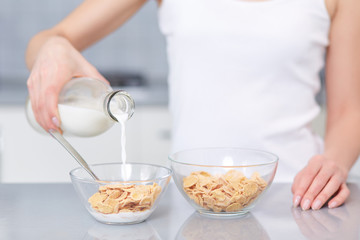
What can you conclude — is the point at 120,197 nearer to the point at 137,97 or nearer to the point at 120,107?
the point at 120,107

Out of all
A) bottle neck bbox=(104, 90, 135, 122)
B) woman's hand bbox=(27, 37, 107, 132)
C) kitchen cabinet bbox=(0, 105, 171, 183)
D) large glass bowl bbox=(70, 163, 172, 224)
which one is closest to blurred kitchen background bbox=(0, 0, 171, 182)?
kitchen cabinet bbox=(0, 105, 171, 183)

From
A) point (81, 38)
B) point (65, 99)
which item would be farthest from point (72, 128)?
point (81, 38)

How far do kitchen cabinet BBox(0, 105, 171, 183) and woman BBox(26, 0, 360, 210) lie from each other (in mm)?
814

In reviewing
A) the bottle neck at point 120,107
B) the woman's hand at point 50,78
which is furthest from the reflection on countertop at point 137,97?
the bottle neck at point 120,107

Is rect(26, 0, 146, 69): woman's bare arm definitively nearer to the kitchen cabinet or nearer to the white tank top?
the white tank top

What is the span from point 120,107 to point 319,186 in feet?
1.30

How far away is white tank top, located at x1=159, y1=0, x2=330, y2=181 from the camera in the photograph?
1.40 meters

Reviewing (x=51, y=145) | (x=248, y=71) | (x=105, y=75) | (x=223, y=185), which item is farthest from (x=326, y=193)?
(x=105, y=75)

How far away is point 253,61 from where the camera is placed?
1422 millimetres

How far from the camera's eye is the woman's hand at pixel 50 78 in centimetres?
101

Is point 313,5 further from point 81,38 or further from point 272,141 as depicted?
point 81,38

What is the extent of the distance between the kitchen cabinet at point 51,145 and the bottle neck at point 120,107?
4.24 ft

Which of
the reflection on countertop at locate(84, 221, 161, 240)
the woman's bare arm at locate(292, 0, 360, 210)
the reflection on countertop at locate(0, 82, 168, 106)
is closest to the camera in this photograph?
the reflection on countertop at locate(84, 221, 161, 240)

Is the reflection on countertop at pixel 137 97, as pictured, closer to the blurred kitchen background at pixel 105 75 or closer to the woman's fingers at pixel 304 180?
the blurred kitchen background at pixel 105 75
